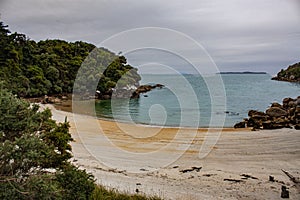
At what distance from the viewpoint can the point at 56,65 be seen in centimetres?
3234

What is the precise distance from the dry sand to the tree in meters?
1.91

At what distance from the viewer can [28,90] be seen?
24734 mm

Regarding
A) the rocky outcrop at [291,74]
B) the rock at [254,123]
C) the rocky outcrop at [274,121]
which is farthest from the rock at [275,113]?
the rocky outcrop at [291,74]

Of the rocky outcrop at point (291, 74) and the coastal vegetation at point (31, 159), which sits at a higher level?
the rocky outcrop at point (291, 74)

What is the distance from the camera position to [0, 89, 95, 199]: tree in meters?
3.57

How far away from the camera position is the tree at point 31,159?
3.57 metres

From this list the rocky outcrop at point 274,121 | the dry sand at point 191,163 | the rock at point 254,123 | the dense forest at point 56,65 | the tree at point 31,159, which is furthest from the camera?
the dense forest at point 56,65

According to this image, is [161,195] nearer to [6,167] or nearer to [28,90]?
[6,167]

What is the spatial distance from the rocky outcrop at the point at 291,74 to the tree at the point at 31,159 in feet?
205

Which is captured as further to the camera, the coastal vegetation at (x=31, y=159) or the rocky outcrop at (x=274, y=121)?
the rocky outcrop at (x=274, y=121)

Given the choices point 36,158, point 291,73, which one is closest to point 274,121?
point 36,158

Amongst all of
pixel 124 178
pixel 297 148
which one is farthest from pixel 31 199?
pixel 297 148

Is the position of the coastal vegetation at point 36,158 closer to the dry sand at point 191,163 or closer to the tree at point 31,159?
the tree at point 31,159

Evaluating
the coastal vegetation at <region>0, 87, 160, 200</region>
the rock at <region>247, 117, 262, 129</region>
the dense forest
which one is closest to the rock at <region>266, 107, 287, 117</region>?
the rock at <region>247, 117, 262, 129</region>
